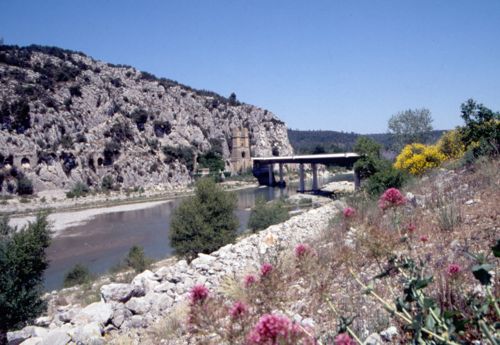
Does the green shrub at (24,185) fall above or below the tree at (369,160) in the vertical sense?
below

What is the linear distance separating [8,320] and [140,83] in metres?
89.1

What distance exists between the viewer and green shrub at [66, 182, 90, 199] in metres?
56.4

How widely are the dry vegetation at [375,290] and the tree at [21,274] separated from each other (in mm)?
8879

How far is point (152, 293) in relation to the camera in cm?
838

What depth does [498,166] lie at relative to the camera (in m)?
8.31

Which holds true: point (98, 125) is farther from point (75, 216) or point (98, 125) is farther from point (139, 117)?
point (75, 216)

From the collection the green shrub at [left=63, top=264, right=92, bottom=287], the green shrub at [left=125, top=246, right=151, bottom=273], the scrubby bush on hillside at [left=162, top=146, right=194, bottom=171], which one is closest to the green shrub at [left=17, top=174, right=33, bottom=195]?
the scrubby bush on hillside at [left=162, top=146, right=194, bottom=171]

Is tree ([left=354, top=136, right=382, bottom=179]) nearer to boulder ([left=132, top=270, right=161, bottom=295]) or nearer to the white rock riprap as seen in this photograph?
the white rock riprap

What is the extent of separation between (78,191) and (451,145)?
5422 cm

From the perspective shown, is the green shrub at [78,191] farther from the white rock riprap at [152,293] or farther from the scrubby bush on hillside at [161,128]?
the white rock riprap at [152,293]

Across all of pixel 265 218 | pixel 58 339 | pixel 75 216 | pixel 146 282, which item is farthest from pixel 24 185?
pixel 58 339

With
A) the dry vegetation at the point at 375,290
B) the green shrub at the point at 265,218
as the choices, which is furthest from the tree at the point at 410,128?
the dry vegetation at the point at 375,290

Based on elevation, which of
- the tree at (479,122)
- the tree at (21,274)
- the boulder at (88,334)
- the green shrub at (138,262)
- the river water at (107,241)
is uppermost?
the tree at (479,122)

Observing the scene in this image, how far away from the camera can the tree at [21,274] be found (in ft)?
38.9
